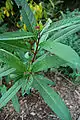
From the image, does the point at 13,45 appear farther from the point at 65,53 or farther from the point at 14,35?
the point at 65,53

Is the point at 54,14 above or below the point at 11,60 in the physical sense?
below

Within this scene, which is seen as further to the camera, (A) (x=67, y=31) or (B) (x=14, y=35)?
(A) (x=67, y=31)

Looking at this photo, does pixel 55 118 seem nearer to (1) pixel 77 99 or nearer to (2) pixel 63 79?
(1) pixel 77 99

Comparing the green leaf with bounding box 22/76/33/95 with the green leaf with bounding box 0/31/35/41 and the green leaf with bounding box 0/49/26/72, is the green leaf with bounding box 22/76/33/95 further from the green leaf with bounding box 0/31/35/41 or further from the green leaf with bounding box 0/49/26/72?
the green leaf with bounding box 0/31/35/41

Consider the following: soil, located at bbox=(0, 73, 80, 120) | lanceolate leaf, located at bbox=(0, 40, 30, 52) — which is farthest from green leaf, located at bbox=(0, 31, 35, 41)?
soil, located at bbox=(0, 73, 80, 120)

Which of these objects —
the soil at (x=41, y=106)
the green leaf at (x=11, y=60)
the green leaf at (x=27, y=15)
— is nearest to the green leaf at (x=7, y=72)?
the green leaf at (x=11, y=60)

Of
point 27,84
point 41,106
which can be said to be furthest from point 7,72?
point 41,106

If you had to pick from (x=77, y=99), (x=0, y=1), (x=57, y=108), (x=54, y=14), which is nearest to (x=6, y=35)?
(x=57, y=108)

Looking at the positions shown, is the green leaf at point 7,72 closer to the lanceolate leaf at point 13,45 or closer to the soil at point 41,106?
the lanceolate leaf at point 13,45
